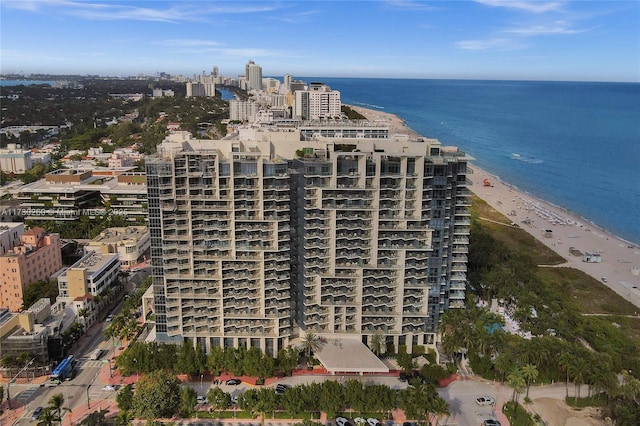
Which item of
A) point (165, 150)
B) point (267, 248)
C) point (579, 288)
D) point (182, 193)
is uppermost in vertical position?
point (165, 150)

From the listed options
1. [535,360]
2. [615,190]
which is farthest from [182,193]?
[615,190]

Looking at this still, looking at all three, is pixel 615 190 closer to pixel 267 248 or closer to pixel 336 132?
pixel 336 132

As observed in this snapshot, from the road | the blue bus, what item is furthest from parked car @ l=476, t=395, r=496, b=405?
the blue bus

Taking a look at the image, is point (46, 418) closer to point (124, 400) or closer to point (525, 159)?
point (124, 400)

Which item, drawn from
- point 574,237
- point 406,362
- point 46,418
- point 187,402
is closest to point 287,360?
point 187,402

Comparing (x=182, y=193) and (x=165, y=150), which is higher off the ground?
(x=165, y=150)

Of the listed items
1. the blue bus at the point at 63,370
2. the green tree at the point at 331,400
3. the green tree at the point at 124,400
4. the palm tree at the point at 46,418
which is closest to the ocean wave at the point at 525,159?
the green tree at the point at 331,400
